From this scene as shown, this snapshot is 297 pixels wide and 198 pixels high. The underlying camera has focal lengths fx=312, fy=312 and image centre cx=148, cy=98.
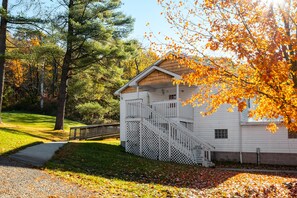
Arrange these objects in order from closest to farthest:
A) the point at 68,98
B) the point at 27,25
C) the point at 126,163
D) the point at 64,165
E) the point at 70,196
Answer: the point at 70,196, the point at 64,165, the point at 126,163, the point at 27,25, the point at 68,98

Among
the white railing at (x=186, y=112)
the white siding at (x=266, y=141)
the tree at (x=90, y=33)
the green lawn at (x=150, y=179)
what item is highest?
the tree at (x=90, y=33)

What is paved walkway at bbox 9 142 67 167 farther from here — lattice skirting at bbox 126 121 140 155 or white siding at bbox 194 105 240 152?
white siding at bbox 194 105 240 152

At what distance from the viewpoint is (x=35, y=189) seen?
8719 millimetres

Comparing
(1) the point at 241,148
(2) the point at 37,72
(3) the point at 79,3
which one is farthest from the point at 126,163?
(2) the point at 37,72

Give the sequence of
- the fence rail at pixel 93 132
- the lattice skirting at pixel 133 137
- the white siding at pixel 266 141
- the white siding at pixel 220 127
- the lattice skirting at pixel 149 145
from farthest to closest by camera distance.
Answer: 1. the fence rail at pixel 93 132
2. the lattice skirting at pixel 133 137
3. the white siding at pixel 220 127
4. the white siding at pixel 266 141
5. the lattice skirting at pixel 149 145

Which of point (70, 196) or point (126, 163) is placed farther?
point (126, 163)

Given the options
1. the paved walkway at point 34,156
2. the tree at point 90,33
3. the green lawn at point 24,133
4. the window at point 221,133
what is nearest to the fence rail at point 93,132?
the green lawn at point 24,133

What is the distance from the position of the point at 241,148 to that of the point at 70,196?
13.8 m

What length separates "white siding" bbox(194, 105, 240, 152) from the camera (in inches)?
776

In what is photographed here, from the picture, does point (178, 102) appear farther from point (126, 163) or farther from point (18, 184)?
point (18, 184)

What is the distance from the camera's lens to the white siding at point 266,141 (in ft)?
60.7

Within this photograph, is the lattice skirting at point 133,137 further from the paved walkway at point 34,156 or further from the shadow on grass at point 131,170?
the paved walkway at point 34,156

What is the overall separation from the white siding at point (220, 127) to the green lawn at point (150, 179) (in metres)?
5.12

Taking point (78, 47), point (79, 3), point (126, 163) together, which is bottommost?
point (126, 163)
